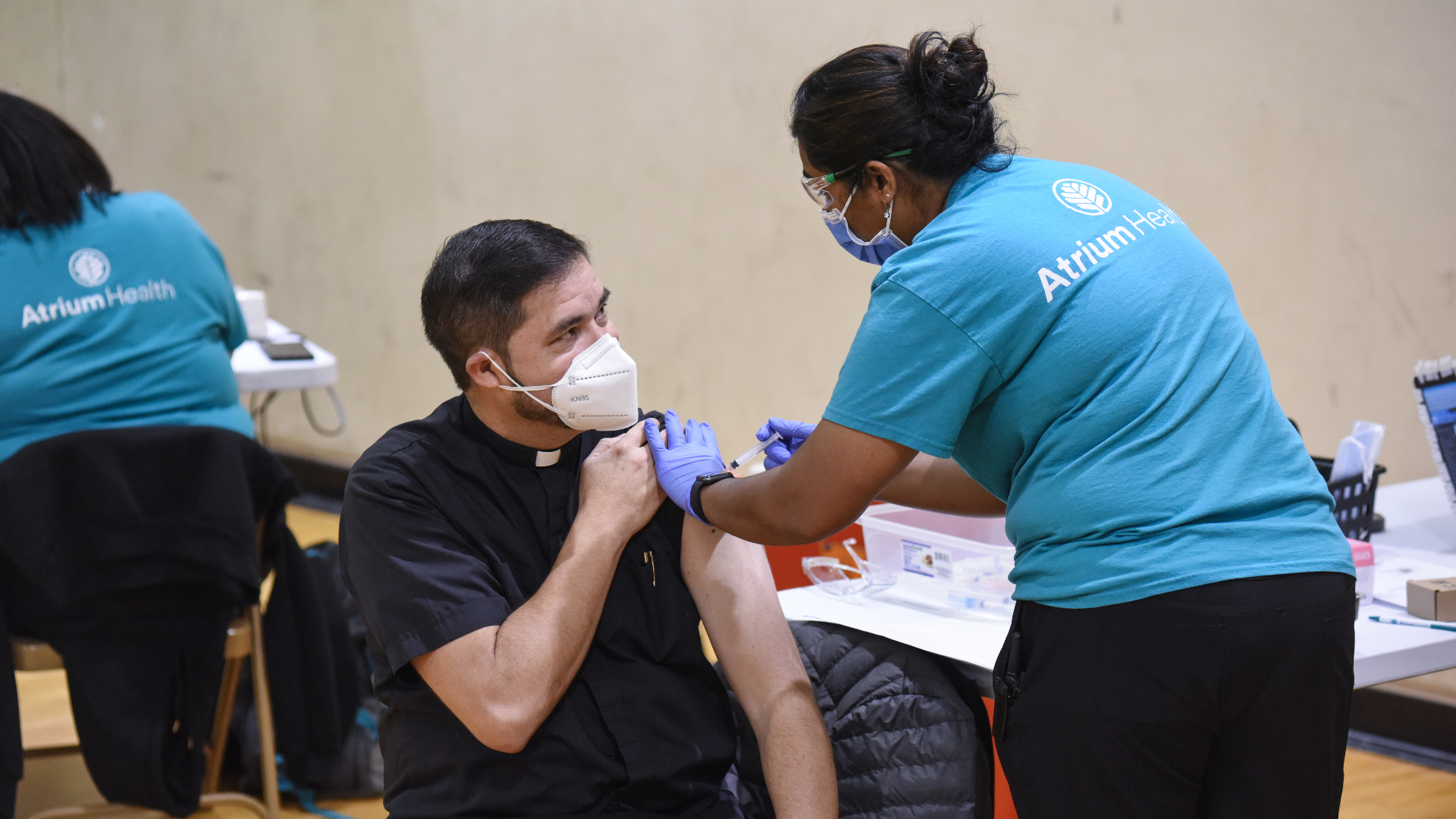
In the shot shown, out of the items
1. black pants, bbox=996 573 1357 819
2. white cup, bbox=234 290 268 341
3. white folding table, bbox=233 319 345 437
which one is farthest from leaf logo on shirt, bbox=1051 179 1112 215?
white cup, bbox=234 290 268 341

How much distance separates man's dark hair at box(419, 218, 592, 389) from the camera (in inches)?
59.7

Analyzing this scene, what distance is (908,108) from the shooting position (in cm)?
128

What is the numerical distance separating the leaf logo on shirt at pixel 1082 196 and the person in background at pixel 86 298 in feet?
5.65

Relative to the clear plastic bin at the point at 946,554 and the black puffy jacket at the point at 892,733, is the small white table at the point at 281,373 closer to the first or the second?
the clear plastic bin at the point at 946,554

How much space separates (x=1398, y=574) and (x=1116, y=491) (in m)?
1.04

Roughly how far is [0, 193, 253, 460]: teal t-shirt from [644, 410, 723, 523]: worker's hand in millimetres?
1089

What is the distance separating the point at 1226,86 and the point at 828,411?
2.08 m

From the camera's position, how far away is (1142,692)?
A: 116cm

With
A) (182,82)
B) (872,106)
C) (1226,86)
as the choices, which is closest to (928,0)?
(1226,86)

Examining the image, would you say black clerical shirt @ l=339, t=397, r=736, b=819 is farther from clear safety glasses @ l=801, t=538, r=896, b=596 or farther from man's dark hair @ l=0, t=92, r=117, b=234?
man's dark hair @ l=0, t=92, r=117, b=234

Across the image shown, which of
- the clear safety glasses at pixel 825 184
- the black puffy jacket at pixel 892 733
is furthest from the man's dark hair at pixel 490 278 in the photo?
the black puffy jacket at pixel 892 733

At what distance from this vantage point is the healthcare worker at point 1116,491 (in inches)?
45.4

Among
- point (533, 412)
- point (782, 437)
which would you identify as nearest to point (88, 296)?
point (533, 412)

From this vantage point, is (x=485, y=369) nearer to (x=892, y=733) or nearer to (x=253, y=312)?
(x=892, y=733)
